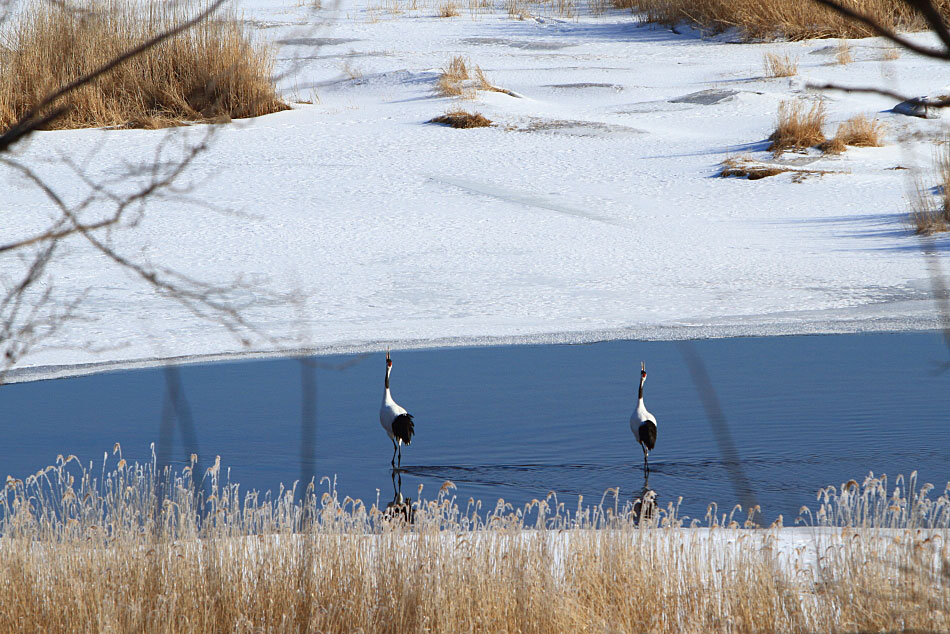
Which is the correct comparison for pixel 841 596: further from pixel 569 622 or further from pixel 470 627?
pixel 470 627

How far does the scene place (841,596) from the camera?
3.48m

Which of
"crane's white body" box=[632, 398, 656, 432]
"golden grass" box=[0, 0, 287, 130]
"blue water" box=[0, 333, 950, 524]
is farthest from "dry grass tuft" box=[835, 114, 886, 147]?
"crane's white body" box=[632, 398, 656, 432]

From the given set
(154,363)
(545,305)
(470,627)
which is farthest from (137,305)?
(470,627)

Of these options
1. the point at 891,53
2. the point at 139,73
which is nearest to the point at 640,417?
the point at 139,73

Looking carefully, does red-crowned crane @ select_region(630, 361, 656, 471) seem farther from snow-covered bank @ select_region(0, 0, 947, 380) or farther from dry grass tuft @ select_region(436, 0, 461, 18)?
dry grass tuft @ select_region(436, 0, 461, 18)

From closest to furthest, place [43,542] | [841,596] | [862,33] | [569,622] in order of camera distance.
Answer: [841,596] → [569,622] → [43,542] → [862,33]

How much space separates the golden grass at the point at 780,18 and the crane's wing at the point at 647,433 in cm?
1370

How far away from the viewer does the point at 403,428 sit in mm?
5883

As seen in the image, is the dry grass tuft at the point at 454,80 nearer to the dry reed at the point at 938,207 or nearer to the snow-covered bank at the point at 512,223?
the snow-covered bank at the point at 512,223

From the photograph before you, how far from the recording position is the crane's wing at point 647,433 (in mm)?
5609

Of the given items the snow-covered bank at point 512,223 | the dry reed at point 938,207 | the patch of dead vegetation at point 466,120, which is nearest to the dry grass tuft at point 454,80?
the snow-covered bank at point 512,223

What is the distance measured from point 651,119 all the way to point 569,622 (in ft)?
36.4

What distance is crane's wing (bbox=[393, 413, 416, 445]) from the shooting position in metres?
5.86

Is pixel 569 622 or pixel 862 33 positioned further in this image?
pixel 862 33
